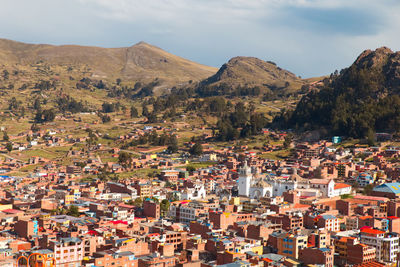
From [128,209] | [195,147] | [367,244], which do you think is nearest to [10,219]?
[128,209]

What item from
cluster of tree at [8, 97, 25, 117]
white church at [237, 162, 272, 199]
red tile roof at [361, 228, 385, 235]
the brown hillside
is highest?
the brown hillside

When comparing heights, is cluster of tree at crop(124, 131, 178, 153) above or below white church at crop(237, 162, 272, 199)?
above

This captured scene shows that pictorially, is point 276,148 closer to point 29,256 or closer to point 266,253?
point 266,253

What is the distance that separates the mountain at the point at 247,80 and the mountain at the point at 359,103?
3900 cm

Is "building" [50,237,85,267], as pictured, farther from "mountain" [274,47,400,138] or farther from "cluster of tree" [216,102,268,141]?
"cluster of tree" [216,102,268,141]

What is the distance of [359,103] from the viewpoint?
325ft

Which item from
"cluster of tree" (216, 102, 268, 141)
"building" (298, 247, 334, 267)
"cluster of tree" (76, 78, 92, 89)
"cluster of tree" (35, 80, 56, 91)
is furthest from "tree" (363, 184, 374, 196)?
"cluster of tree" (76, 78, 92, 89)

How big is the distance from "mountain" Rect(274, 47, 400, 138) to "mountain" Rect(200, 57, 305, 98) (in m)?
39.0

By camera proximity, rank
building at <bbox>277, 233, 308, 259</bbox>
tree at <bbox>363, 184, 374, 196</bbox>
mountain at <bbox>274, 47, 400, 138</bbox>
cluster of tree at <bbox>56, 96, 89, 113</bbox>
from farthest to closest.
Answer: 1. cluster of tree at <bbox>56, 96, 89, 113</bbox>
2. mountain at <bbox>274, 47, 400, 138</bbox>
3. tree at <bbox>363, 184, 374, 196</bbox>
4. building at <bbox>277, 233, 308, 259</bbox>

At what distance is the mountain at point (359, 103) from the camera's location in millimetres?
87750

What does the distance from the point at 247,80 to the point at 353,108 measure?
7869 cm

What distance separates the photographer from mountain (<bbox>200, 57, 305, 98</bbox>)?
512ft

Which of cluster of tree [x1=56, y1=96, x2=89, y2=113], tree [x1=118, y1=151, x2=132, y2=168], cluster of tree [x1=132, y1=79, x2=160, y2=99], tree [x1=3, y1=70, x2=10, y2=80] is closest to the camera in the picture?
tree [x1=118, y1=151, x2=132, y2=168]

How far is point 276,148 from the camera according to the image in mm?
90312
